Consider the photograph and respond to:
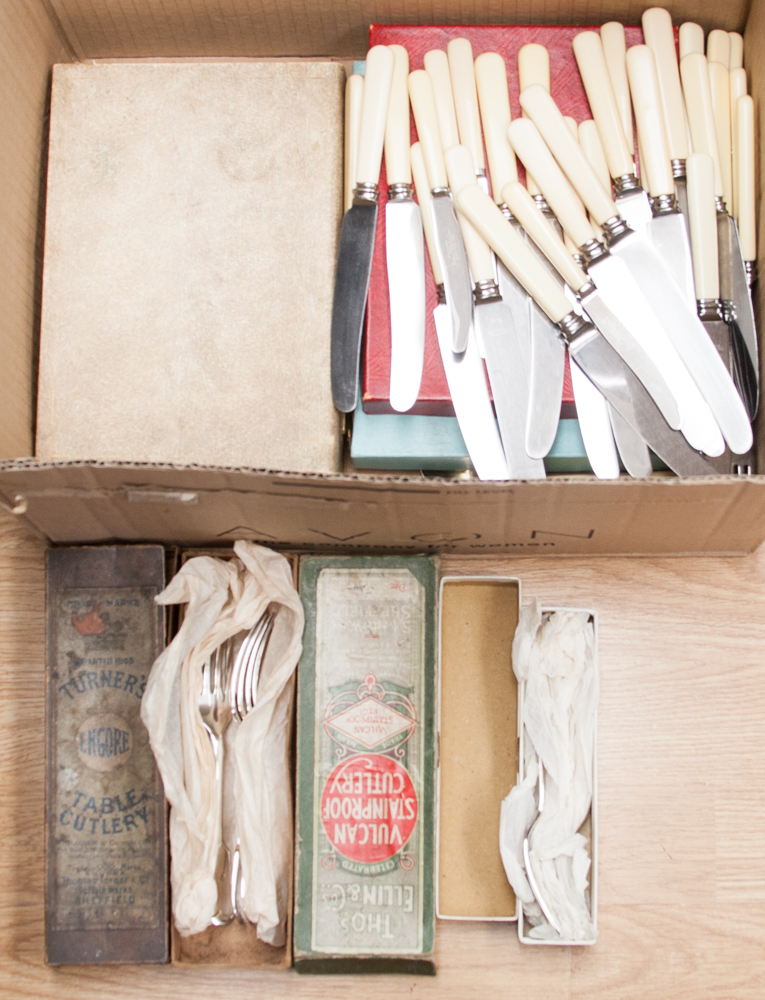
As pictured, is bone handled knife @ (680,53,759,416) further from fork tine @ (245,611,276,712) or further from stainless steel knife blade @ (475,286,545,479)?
fork tine @ (245,611,276,712)

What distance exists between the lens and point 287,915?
2.28 ft

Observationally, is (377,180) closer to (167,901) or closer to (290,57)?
(290,57)

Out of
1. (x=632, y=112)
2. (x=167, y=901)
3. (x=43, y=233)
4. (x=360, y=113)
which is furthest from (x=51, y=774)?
(x=632, y=112)

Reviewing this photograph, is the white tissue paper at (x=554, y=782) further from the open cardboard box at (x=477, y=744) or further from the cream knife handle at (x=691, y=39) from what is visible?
the cream knife handle at (x=691, y=39)

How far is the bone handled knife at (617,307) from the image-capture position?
Result: 25.1 inches

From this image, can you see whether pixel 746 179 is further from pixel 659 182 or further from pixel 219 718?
pixel 219 718

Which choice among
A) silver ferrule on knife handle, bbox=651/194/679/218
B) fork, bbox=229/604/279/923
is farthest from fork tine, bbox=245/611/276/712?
silver ferrule on knife handle, bbox=651/194/679/218

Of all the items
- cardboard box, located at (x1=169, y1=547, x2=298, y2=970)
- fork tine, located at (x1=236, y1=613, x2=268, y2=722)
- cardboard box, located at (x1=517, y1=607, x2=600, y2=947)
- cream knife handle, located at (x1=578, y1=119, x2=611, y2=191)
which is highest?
cream knife handle, located at (x1=578, y1=119, x2=611, y2=191)

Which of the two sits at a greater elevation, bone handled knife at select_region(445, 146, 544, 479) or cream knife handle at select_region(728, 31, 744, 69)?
cream knife handle at select_region(728, 31, 744, 69)

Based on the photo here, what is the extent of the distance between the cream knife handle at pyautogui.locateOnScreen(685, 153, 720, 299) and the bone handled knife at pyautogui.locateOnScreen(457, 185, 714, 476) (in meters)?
0.10

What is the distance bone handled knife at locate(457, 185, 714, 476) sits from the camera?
64 centimetres

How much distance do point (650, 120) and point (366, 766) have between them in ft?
1.84

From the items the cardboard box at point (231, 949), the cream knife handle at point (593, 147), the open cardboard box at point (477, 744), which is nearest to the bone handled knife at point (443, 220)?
the cream knife handle at point (593, 147)

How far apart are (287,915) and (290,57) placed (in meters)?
0.74
